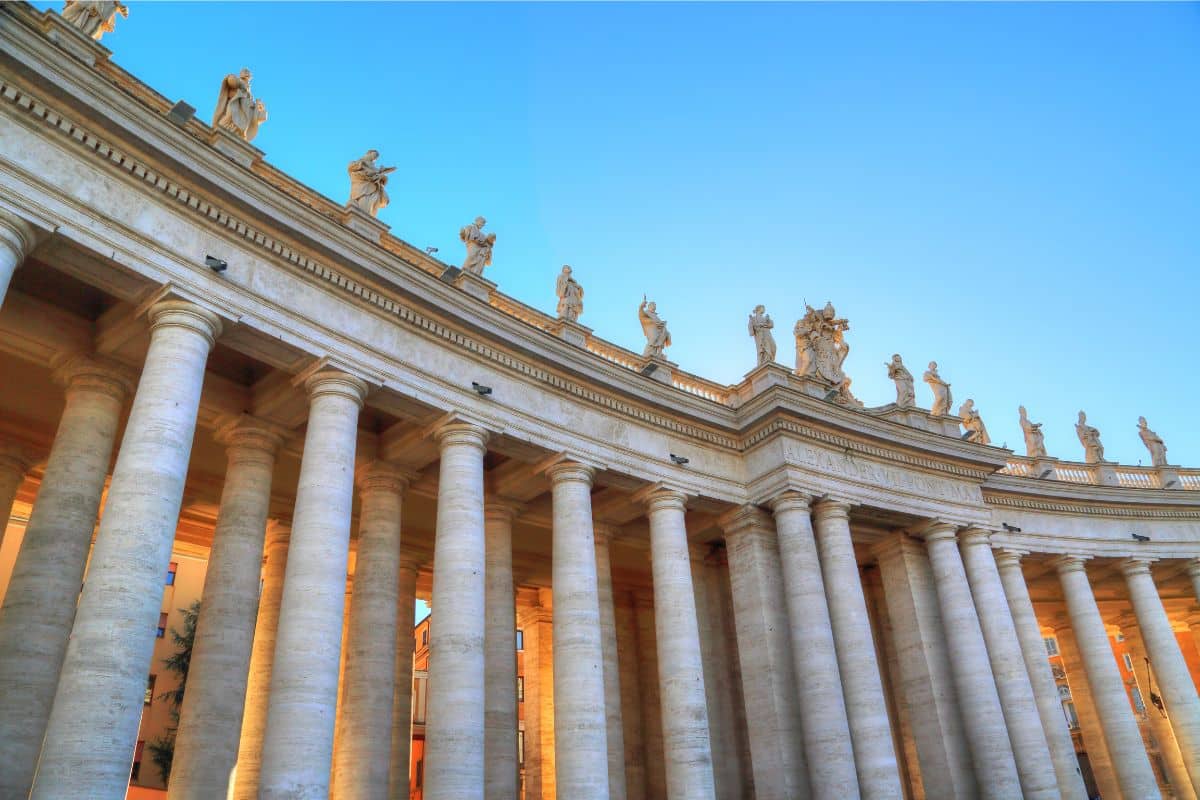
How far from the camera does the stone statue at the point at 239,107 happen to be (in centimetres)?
2139

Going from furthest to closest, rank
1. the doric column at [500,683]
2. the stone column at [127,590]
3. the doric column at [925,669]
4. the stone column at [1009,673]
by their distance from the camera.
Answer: the doric column at [925,669] < the stone column at [1009,673] < the doric column at [500,683] < the stone column at [127,590]

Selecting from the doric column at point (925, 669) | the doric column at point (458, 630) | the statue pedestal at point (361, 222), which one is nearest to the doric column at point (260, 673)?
the doric column at point (458, 630)

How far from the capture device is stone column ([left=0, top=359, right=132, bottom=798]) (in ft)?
56.5

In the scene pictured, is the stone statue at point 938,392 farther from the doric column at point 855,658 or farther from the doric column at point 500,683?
the doric column at point 500,683

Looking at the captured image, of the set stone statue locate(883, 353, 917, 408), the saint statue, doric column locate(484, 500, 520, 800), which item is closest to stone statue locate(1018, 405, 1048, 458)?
the saint statue

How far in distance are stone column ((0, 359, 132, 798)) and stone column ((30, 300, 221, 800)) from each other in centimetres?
351

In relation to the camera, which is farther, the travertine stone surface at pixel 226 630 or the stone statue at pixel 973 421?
the stone statue at pixel 973 421

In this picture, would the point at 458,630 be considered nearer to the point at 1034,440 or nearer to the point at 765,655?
the point at 765,655

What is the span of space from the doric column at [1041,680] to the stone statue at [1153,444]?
12138mm

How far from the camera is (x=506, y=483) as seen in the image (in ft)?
88.4

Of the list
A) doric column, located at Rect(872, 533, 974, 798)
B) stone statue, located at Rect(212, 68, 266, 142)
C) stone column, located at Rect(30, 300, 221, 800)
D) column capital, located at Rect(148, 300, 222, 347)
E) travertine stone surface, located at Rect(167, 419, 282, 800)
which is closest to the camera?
stone column, located at Rect(30, 300, 221, 800)

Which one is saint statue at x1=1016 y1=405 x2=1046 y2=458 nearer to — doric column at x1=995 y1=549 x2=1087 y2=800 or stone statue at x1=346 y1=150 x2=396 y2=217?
doric column at x1=995 y1=549 x2=1087 y2=800

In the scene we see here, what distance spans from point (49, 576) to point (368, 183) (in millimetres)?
12743

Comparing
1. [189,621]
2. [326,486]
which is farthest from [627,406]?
[189,621]
